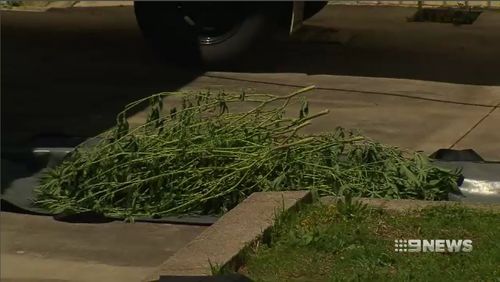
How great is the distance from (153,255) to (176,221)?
1.77 feet

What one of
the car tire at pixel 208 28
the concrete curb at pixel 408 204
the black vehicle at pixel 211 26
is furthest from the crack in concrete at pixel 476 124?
the car tire at pixel 208 28

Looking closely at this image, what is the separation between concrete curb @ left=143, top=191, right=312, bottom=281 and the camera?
179 inches

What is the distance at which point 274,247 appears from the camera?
4.91m

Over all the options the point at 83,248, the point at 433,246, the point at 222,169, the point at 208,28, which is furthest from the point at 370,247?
the point at 208,28

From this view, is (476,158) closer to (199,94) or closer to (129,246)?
(199,94)

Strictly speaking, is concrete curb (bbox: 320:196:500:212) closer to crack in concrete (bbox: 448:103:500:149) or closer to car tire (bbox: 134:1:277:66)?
crack in concrete (bbox: 448:103:500:149)

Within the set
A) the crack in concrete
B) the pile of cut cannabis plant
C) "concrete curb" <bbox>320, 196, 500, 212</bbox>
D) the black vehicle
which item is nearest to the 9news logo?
"concrete curb" <bbox>320, 196, 500, 212</bbox>

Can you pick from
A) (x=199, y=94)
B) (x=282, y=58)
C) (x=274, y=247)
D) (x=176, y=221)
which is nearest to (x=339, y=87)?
Answer: (x=282, y=58)

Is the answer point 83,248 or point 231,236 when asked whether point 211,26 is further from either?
point 231,236

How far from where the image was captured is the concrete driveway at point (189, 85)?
5500 millimetres

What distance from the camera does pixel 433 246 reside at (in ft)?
16.0

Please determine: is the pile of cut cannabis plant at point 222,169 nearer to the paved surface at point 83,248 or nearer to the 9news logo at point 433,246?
the paved surface at point 83,248

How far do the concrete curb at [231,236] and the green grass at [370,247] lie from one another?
71 millimetres

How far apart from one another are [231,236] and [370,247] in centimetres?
59
